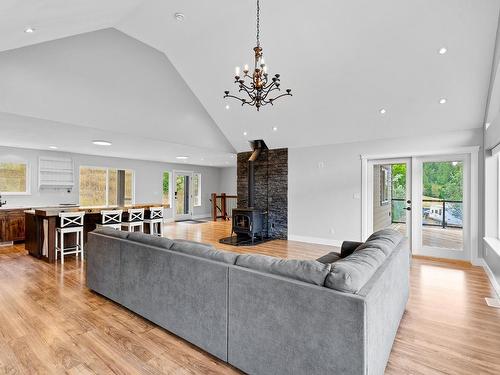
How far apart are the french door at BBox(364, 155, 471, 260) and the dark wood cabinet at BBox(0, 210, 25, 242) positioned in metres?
7.81

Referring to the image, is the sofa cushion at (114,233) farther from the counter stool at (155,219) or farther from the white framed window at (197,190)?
the white framed window at (197,190)

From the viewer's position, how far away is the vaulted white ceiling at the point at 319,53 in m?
3.27

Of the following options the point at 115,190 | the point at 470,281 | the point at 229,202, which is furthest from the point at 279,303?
the point at 229,202

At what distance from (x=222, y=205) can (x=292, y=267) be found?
989 cm

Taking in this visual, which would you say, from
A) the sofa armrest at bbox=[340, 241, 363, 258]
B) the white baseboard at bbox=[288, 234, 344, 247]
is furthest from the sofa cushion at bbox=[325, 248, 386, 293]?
the white baseboard at bbox=[288, 234, 344, 247]

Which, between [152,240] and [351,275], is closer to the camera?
[351,275]

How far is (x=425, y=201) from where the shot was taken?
5.37 meters

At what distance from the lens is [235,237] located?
7.18 metres

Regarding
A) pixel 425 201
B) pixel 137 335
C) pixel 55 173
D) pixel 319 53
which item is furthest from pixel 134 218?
pixel 425 201

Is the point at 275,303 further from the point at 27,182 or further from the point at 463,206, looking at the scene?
the point at 27,182

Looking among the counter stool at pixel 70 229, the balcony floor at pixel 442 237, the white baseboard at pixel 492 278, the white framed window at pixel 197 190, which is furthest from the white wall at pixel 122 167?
the white baseboard at pixel 492 278

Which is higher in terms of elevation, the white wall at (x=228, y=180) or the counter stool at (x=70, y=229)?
the white wall at (x=228, y=180)

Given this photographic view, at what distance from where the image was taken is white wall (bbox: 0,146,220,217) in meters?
7.06

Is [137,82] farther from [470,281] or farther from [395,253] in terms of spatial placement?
[470,281]
